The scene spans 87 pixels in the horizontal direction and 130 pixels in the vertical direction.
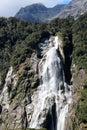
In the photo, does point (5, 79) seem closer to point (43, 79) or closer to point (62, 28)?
point (43, 79)

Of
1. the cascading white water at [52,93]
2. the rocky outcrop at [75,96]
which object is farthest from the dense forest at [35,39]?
the cascading white water at [52,93]

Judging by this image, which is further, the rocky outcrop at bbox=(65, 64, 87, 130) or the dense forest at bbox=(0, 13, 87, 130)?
the dense forest at bbox=(0, 13, 87, 130)

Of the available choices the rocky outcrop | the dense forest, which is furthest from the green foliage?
the rocky outcrop

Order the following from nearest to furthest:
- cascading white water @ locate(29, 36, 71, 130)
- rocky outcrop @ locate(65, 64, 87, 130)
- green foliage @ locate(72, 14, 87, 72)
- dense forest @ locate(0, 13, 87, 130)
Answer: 1. rocky outcrop @ locate(65, 64, 87, 130)
2. cascading white water @ locate(29, 36, 71, 130)
3. green foliage @ locate(72, 14, 87, 72)
4. dense forest @ locate(0, 13, 87, 130)

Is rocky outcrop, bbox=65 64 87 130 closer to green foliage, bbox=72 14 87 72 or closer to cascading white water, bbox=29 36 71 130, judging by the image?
green foliage, bbox=72 14 87 72

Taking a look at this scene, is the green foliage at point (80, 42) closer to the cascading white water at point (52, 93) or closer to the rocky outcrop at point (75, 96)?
the rocky outcrop at point (75, 96)

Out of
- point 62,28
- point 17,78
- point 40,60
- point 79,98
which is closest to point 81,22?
point 62,28

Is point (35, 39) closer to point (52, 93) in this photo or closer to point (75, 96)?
point (52, 93)
